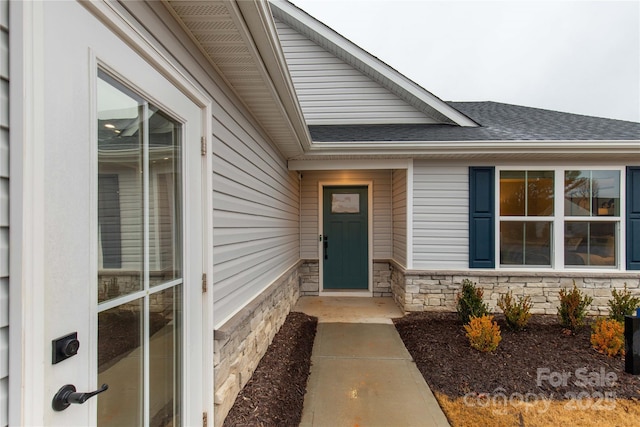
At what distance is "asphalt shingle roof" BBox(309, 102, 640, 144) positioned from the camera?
14.4 ft

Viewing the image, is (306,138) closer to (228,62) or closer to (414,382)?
(228,62)

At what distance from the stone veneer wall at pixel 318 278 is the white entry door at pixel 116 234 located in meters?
4.21

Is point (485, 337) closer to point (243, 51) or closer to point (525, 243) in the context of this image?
point (525, 243)

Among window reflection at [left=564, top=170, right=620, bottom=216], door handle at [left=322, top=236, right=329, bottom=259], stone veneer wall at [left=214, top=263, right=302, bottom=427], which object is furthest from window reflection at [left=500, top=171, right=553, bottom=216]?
stone veneer wall at [left=214, top=263, right=302, bottom=427]

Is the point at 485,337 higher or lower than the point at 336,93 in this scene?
lower

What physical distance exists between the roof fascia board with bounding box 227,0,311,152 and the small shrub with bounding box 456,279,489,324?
3543mm

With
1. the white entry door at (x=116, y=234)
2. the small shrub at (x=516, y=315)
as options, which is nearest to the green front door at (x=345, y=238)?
the small shrub at (x=516, y=315)

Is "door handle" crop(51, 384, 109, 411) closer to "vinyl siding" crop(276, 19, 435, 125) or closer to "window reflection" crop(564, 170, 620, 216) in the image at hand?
"vinyl siding" crop(276, 19, 435, 125)

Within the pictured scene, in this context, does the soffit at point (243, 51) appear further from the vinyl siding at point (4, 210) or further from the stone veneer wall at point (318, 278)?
the stone veneer wall at point (318, 278)

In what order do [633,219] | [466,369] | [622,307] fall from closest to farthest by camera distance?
[466,369] < [622,307] < [633,219]

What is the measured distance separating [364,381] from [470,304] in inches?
84.9

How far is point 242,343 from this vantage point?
2445 millimetres

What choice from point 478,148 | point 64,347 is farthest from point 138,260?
point 478,148

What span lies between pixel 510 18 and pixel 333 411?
963 inches
